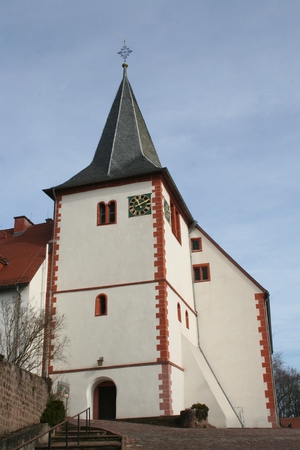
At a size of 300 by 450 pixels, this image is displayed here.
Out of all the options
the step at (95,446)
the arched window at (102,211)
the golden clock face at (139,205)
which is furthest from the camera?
the arched window at (102,211)

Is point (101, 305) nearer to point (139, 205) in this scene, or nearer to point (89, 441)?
point (139, 205)

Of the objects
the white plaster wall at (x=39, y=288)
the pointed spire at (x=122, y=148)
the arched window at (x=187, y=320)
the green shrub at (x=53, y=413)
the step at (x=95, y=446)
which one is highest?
the pointed spire at (x=122, y=148)

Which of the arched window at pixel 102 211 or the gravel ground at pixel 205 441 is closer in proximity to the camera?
the gravel ground at pixel 205 441

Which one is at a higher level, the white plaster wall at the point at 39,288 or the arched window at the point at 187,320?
the white plaster wall at the point at 39,288

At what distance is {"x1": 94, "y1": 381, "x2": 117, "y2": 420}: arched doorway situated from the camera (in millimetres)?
20336

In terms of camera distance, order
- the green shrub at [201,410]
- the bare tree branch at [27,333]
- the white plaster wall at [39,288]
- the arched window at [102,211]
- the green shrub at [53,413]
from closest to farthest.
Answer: the green shrub at [53,413], the green shrub at [201,410], the bare tree branch at [27,333], the white plaster wall at [39,288], the arched window at [102,211]

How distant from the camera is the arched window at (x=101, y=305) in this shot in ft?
70.6

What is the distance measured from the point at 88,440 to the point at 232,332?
1247cm

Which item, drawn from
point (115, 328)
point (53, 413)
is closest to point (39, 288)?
point (115, 328)

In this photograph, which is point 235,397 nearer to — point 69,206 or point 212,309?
point 212,309

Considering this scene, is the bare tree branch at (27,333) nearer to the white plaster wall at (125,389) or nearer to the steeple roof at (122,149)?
the white plaster wall at (125,389)

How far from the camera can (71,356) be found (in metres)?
21.0

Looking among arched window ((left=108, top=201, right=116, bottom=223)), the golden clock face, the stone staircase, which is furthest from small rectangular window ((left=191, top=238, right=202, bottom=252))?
the stone staircase

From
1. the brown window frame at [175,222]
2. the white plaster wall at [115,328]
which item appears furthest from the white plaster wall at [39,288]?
the brown window frame at [175,222]
